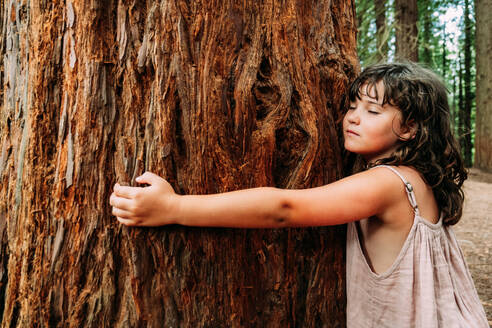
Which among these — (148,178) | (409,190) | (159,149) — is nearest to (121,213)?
(148,178)

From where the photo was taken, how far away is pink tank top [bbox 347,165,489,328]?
1495 millimetres

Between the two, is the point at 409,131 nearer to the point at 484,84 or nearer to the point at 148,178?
the point at 148,178

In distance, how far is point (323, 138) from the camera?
5.23 feet

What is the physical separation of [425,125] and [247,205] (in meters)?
0.92

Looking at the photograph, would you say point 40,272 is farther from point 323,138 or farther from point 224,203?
point 323,138

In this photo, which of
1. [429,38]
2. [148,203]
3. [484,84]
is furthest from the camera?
[429,38]

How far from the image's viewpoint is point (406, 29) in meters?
7.04

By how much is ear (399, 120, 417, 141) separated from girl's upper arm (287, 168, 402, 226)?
0.30 metres

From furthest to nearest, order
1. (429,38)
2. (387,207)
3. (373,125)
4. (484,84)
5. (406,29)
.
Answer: (429,38), (484,84), (406,29), (373,125), (387,207)

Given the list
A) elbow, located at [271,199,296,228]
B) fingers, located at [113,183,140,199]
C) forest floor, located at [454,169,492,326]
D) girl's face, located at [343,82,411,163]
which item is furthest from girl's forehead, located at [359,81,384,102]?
forest floor, located at [454,169,492,326]

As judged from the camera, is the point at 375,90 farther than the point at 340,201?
Yes

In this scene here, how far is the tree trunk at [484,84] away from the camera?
9078 mm

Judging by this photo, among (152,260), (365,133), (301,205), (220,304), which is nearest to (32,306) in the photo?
(152,260)

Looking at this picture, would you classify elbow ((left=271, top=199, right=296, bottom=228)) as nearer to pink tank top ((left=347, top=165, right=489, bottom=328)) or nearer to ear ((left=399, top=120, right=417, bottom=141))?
pink tank top ((left=347, top=165, right=489, bottom=328))
